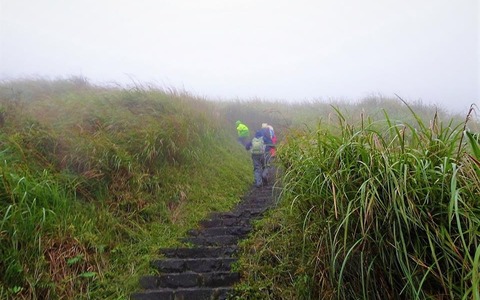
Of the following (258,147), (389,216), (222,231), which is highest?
(389,216)

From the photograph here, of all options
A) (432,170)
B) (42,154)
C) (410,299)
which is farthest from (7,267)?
(432,170)

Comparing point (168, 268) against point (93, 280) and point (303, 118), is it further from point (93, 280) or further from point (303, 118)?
point (303, 118)

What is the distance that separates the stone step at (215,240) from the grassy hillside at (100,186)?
0.31m

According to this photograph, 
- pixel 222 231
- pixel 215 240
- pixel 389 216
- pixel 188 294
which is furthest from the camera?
pixel 222 231

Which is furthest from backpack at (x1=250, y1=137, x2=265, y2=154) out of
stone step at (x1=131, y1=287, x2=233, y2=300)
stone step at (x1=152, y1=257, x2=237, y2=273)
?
stone step at (x1=131, y1=287, x2=233, y2=300)

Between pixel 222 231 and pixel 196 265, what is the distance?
1.15 metres

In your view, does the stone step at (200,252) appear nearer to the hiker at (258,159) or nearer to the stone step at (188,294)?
the stone step at (188,294)

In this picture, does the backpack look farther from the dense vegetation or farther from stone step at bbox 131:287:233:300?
stone step at bbox 131:287:233:300

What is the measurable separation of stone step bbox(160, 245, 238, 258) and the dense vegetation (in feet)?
0.74

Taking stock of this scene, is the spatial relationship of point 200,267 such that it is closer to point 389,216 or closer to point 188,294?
point 188,294

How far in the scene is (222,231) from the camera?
6211 mm

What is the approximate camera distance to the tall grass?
117 inches

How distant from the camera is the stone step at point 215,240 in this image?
5.75 m

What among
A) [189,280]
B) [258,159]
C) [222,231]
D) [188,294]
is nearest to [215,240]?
[222,231]
